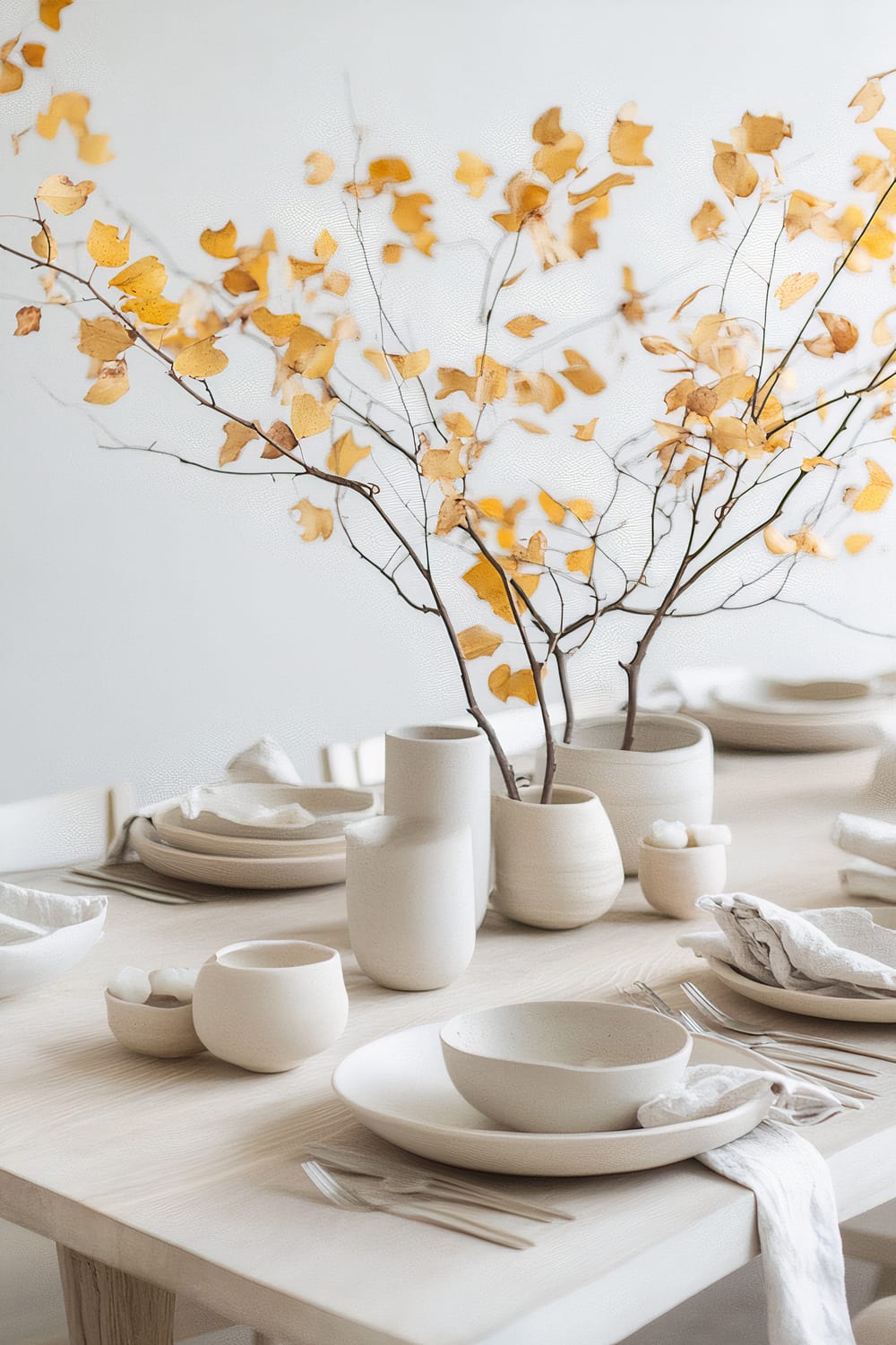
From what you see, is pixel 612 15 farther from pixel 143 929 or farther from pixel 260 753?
pixel 143 929

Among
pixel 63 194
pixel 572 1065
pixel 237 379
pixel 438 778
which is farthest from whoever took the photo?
pixel 237 379

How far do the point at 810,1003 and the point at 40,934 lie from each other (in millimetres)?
647

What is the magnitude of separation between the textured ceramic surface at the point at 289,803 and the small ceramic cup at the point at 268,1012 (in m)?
0.55

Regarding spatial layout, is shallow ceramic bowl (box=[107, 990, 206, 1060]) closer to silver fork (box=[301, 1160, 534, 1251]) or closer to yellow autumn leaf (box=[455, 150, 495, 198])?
silver fork (box=[301, 1160, 534, 1251])

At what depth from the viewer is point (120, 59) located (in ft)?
9.95

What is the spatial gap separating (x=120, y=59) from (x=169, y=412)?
738mm

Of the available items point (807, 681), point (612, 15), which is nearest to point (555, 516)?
point (807, 681)

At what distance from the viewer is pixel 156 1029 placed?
1.04m

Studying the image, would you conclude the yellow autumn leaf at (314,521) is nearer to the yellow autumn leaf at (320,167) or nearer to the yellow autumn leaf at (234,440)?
the yellow autumn leaf at (234,440)

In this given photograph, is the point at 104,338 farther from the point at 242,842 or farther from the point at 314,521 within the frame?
the point at 242,842

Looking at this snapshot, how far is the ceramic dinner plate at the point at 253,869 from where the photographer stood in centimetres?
152

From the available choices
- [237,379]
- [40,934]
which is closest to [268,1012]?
[40,934]

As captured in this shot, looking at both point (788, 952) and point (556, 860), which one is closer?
A: point (788, 952)

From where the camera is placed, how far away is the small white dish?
1.15m
